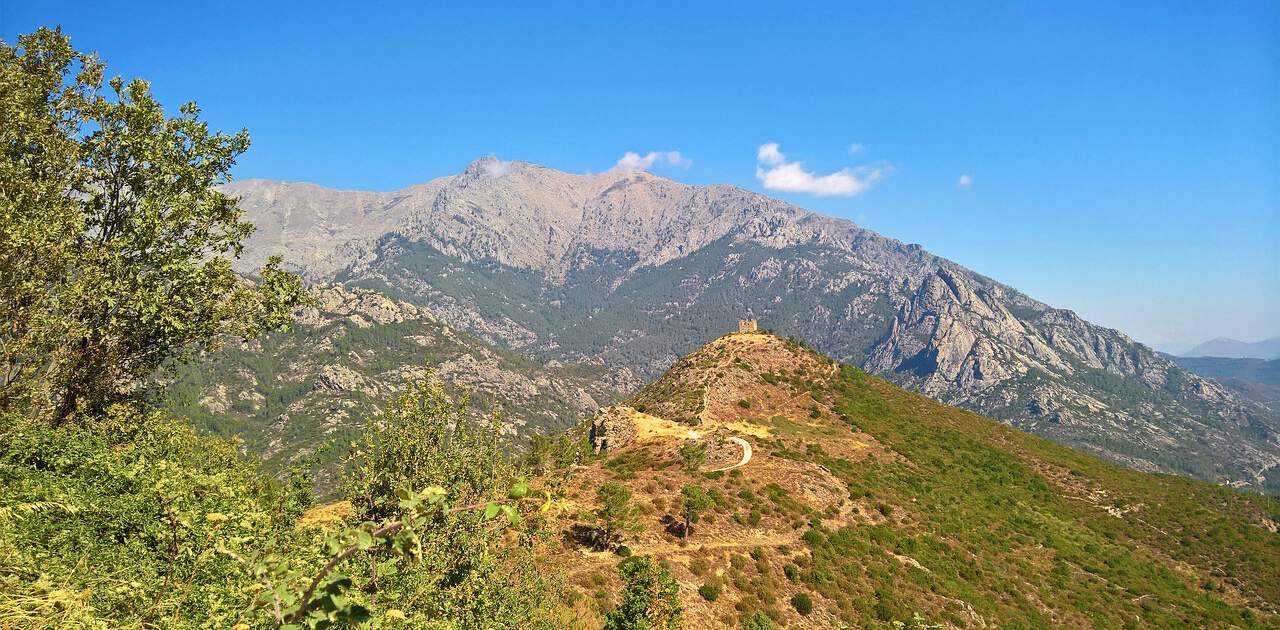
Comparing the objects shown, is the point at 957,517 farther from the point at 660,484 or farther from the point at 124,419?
the point at 124,419

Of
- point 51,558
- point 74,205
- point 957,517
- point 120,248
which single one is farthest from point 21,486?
point 957,517

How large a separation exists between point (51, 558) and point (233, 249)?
16089 millimetres

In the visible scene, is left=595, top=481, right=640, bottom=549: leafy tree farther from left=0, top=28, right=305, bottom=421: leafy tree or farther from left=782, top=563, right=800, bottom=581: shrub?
left=0, top=28, right=305, bottom=421: leafy tree

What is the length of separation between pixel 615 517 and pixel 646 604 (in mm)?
15411

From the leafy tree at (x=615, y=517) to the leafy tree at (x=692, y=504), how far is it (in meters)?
3.93

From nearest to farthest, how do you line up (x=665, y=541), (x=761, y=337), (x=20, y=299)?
(x=20, y=299)
(x=665, y=541)
(x=761, y=337)

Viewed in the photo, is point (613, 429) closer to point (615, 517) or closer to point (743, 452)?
point (743, 452)

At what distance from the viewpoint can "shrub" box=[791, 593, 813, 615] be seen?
119ft

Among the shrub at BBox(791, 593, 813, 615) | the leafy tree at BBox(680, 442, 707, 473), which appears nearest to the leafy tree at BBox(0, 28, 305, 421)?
the shrub at BBox(791, 593, 813, 615)

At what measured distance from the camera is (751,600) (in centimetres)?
3572

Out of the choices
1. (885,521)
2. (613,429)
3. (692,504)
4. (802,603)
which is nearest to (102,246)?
(692,504)

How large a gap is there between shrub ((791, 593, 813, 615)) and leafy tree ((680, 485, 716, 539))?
8884 millimetres

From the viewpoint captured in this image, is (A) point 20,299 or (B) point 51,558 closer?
(B) point 51,558

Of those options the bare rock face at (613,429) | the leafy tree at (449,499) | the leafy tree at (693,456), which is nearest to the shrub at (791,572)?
the leafy tree at (693,456)
